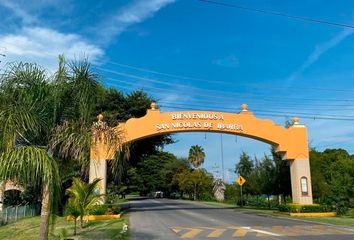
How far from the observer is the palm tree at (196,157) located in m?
80.9

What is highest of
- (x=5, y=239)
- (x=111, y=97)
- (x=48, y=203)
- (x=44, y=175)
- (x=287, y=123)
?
(x=111, y=97)

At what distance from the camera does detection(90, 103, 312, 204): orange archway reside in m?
30.0

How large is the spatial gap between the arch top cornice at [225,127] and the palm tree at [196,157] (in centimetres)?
4920

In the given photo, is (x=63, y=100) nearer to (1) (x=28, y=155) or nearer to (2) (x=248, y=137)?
(1) (x=28, y=155)

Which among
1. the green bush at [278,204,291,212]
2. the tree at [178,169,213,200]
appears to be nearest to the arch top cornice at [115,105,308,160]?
the green bush at [278,204,291,212]

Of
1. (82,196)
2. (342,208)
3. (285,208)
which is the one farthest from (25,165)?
(342,208)

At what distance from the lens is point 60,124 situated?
10.7m

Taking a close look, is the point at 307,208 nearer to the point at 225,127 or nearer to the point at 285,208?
the point at 285,208

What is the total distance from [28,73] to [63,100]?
115 centimetres

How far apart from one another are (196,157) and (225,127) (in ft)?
167

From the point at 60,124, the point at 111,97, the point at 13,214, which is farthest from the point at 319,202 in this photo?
the point at 60,124

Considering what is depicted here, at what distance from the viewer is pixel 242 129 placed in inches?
1230

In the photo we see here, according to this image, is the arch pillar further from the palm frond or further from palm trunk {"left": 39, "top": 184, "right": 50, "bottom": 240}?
the palm frond

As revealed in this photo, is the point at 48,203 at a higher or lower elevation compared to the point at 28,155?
lower
